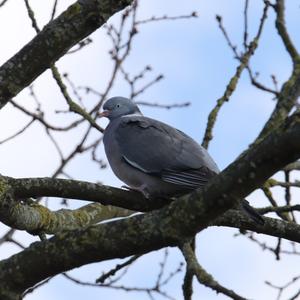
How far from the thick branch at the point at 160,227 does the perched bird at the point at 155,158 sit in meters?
1.67

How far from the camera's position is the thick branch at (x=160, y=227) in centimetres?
260

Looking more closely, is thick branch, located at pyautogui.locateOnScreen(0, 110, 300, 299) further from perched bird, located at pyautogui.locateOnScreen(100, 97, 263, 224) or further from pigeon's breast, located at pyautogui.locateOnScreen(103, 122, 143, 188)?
pigeon's breast, located at pyautogui.locateOnScreen(103, 122, 143, 188)

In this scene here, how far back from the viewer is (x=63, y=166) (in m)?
5.98

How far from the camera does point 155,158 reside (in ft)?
17.2

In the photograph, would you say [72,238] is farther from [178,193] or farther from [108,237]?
[178,193]

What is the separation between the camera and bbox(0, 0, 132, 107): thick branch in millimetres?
3641

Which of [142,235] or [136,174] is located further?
[136,174]

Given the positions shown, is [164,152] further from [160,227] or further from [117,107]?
[160,227]

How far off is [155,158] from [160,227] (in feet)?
7.68

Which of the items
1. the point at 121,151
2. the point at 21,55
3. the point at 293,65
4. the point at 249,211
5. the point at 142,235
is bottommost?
the point at 142,235

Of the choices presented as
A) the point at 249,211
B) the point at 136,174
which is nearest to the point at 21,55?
the point at 249,211

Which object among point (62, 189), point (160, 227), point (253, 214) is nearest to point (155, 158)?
point (253, 214)

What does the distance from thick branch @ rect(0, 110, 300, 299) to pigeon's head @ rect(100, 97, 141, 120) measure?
3.38m

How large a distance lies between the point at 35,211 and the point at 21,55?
1140mm
